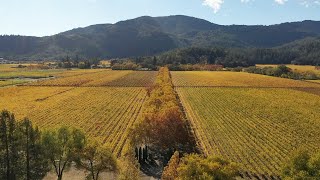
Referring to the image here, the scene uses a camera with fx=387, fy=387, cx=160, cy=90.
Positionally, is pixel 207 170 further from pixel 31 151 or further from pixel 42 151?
pixel 31 151

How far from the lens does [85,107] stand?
94.6 metres

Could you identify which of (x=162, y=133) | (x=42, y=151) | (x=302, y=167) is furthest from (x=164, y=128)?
(x=302, y=167)

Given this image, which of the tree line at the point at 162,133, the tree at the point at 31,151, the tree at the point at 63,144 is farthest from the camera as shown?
the tree line at the point at 162,133

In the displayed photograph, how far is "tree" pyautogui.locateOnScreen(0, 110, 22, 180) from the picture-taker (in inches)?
1480

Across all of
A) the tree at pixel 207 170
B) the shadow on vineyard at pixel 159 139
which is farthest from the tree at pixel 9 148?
the tree at pixel 207 170

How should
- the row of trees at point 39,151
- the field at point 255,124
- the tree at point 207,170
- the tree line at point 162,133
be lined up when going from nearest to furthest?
the tree at point 207,170
the row of trees at point 39,151
the tree line at point 162,133
the field at point 255,124

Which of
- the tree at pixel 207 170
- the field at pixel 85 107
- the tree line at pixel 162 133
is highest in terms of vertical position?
the tree at pixel 207 170

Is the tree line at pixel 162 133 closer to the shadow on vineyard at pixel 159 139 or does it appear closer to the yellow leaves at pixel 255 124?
the shadow on vineyard at pixel 159 139

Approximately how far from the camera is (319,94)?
407 feet

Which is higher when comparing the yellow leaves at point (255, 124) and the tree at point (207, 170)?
the tree at point (207, 170)

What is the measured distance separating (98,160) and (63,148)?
15.0 feet

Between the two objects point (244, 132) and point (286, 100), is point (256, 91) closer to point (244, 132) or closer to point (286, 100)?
point (286, 100)

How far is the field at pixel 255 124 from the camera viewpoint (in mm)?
55875

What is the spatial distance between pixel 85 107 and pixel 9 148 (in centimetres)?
5640
